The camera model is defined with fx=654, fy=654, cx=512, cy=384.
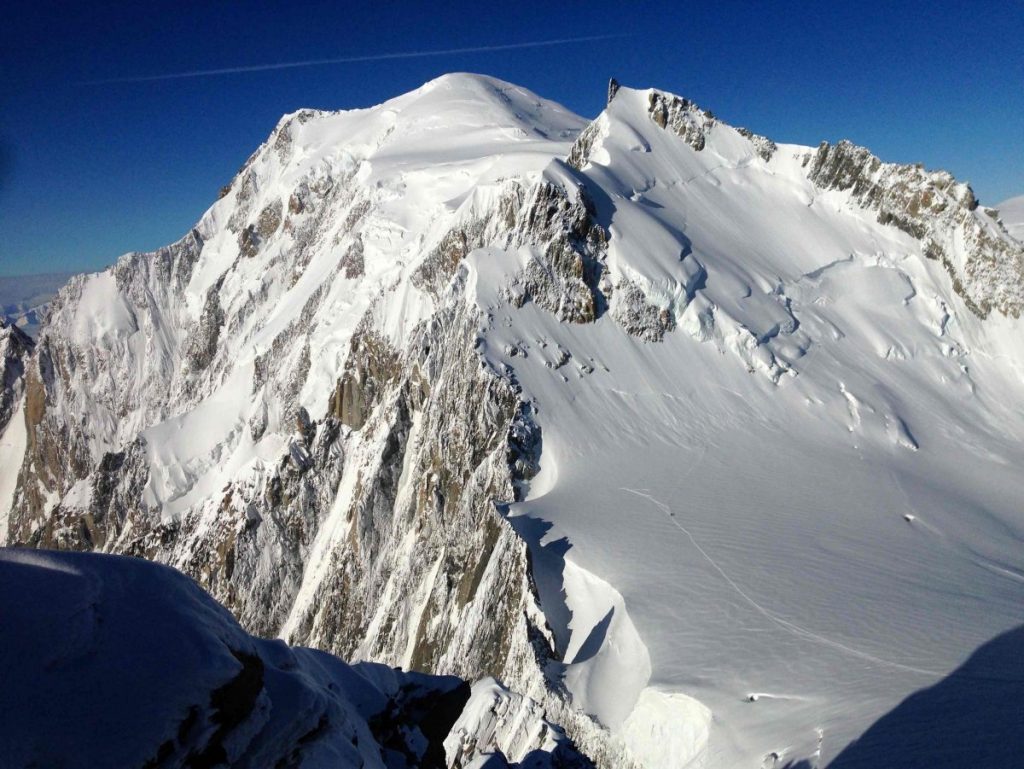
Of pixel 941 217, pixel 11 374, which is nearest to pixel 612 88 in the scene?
pixel 941 217

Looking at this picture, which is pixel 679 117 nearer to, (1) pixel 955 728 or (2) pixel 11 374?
(1) pixel 955 728

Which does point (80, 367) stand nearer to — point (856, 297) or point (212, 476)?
point (212, 476)

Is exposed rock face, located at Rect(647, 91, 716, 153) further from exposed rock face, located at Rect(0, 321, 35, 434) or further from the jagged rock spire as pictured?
exposed rock face, located at Rect(0, 321, 35, 434)

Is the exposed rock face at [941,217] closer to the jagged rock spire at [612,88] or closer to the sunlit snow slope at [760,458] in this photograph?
the sunlit snow slope at [760,458]

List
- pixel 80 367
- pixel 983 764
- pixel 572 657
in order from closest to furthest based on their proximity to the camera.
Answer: pixel 983 764, pixel 572 657, pixel 80 367

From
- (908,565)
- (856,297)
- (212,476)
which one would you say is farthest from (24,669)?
(212,476)

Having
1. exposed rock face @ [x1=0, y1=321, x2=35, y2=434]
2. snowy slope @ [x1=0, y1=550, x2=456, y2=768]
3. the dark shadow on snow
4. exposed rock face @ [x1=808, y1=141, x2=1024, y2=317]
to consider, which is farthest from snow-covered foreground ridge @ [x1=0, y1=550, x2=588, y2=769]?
exposed rock face @ [x1=0, y1=321, x2=35, y2=434]
